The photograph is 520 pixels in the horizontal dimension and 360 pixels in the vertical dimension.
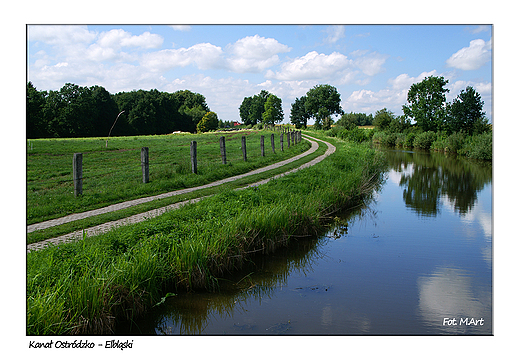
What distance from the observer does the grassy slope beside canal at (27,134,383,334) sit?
16.1 ft

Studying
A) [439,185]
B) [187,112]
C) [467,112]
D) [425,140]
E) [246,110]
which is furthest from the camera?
[246,110]

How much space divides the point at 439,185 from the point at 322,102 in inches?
3069

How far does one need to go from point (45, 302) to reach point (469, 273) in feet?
25.7

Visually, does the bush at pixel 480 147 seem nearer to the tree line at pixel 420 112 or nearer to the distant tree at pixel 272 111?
the tree line at pixel 420 112

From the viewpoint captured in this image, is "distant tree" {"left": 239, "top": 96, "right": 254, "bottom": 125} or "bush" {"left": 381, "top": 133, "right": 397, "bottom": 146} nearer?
"bush" {"left": 381, "top": 133, "right": 397, "bottom": 146}

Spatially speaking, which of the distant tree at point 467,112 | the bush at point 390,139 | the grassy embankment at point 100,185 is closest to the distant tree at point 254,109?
the bush at point 390,139

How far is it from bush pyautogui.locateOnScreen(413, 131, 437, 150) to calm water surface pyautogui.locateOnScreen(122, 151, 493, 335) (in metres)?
39.4

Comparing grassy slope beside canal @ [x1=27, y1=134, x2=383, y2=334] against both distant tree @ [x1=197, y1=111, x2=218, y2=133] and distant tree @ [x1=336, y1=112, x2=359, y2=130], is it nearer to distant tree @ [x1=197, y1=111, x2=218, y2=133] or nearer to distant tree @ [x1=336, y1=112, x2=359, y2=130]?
distant tree @ [x1=336, y1=112, x2=359, y2=130]

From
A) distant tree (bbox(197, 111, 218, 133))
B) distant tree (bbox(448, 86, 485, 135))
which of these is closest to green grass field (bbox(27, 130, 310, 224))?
distant tree (bbox(448, 86, 485, 135))

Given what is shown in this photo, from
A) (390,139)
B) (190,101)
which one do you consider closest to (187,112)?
(190,101)

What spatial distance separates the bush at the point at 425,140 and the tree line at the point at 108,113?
3716cm

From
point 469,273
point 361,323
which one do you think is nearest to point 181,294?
point 361,323

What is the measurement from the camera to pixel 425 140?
48625 mm

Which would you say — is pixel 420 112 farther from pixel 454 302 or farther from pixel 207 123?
pixel 454 302
